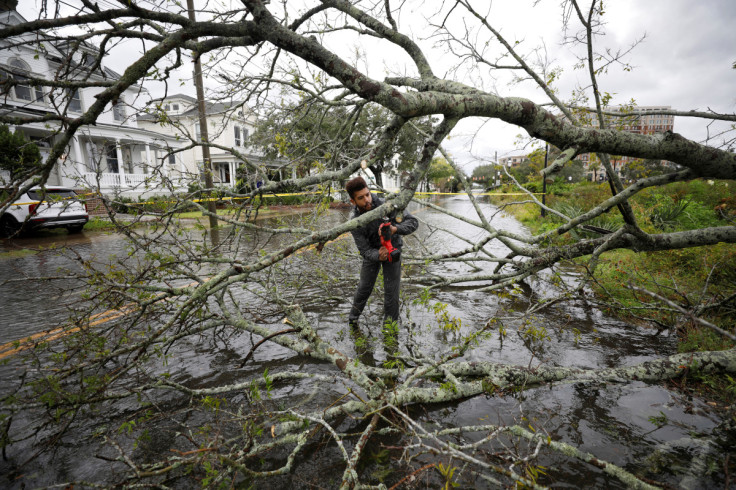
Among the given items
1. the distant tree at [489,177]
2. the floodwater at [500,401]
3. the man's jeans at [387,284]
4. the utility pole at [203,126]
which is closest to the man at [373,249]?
the man's jeans at [387,284]

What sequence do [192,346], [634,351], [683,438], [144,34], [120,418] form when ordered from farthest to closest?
[192,346] → [634,351] → [120,418] → [683,438] → [144,34]

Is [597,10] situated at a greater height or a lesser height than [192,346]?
greater

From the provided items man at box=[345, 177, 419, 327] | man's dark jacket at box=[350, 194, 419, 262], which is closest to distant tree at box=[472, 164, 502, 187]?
man's dark jacket at box=[350, 194, 419, 262]

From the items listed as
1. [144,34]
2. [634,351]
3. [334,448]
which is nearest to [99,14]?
[144,34]

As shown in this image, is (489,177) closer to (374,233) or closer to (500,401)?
(374,233)

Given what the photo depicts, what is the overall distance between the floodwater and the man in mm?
512

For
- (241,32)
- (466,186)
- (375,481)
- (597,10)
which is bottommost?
(375,481)

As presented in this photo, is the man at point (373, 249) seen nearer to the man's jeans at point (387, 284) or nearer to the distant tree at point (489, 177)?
the man's jeans at point (387, 284)

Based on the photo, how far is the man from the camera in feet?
13.7

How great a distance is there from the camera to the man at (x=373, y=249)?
4.18 metres

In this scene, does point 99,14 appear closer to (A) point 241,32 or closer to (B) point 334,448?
(A) point 241,32

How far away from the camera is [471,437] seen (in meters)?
2.88

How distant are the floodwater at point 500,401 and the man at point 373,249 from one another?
51 centimetres

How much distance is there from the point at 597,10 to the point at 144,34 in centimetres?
430
